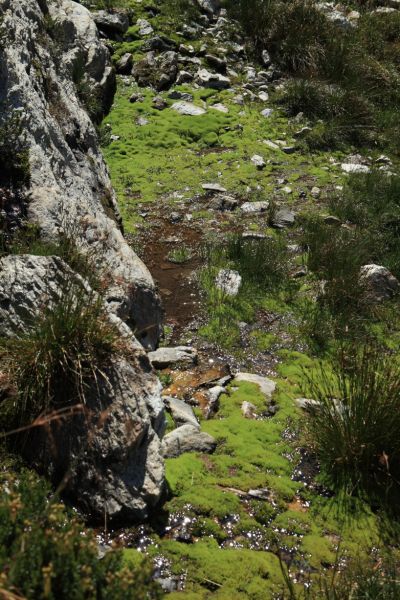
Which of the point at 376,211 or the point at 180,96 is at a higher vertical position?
the point at 180,96

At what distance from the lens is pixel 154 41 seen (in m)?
12.4

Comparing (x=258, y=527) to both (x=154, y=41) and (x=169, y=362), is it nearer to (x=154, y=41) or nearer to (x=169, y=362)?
(x=169, y=362)

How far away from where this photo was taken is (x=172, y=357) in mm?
5559

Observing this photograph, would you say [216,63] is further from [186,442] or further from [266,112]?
[186,442]

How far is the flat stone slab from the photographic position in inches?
203

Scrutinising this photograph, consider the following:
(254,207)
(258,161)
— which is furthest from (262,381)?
(258,161)

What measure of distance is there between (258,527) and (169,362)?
220cm

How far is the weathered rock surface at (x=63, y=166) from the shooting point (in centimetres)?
509

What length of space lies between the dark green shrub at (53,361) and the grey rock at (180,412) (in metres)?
1.18

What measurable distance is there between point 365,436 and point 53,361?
2339mm

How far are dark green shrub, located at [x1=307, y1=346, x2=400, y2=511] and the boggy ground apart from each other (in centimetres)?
17

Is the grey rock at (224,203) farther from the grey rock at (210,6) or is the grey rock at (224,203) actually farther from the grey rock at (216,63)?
the grey rock at (210,6)

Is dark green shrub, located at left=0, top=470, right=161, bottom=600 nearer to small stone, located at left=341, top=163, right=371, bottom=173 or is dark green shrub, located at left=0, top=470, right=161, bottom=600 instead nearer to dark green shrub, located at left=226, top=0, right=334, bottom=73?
small stone, located at left=341, top=163, right=371, bottom=173

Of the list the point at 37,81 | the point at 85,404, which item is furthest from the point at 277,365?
the point at 37,81
